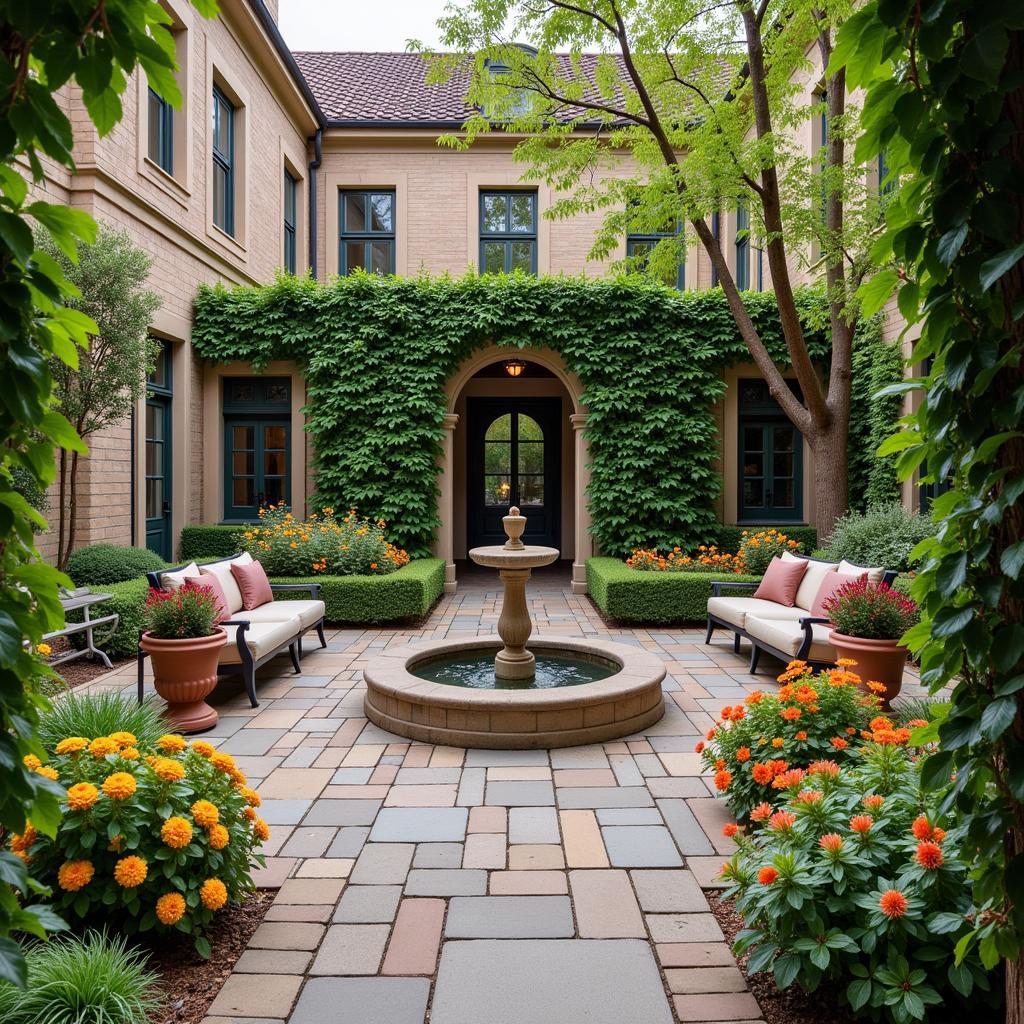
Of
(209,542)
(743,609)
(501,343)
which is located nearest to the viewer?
(743,609)

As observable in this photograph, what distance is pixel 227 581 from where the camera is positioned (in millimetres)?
6605

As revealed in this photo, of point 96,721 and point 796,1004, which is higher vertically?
point 96,721

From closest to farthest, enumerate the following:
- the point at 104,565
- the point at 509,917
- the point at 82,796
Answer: the point at 82,796 → the point at 509,917 → the point at 104,565

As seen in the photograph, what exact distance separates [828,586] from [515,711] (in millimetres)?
3147

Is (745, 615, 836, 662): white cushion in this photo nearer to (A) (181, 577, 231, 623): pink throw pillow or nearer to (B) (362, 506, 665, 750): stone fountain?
(B) (362, 506, 665, 750): stone fountain

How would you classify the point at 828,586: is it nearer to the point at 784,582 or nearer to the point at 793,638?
the point at 793,638

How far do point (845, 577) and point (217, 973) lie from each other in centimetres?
539

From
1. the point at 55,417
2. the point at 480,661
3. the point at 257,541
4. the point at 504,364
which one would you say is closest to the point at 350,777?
the point at 480,661

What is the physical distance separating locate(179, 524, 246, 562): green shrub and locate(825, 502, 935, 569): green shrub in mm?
7664

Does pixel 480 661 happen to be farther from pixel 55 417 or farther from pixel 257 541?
pixel 55 417

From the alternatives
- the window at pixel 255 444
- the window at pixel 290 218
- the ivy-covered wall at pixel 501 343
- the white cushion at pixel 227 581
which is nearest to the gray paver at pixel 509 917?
the white cushion at pixel 227 581

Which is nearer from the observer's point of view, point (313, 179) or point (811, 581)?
point (811, 581)

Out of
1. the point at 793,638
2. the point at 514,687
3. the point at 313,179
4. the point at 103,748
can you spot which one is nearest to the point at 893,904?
the point at 103,748


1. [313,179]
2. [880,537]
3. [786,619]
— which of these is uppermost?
[313,179]
